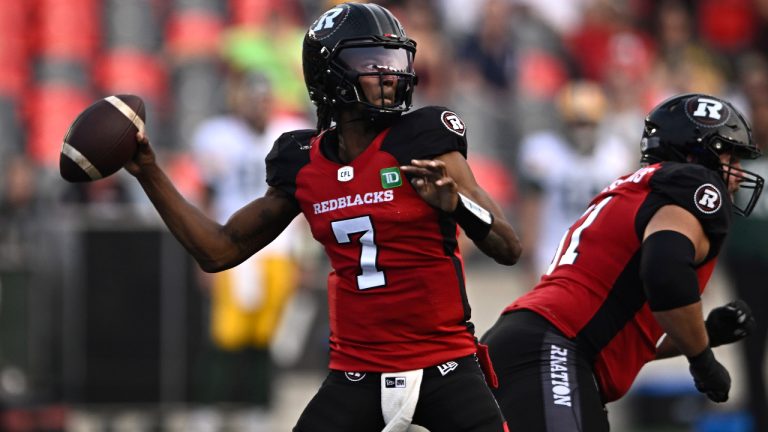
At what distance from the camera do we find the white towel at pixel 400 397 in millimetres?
3998

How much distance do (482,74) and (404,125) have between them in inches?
326

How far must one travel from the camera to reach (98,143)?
161 inches

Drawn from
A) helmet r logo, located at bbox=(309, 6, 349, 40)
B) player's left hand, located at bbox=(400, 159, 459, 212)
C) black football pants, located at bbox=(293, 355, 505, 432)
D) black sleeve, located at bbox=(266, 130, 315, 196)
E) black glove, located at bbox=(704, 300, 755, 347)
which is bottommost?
black football pants, located at bbox=(293, 355, 505, 432)

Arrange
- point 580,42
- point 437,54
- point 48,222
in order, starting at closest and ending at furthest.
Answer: point 48,222 < point 437,54 < point 580,42

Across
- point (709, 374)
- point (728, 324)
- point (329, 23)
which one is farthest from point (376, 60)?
point (728, 324)

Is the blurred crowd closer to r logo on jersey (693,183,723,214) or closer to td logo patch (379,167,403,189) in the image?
r logo on jersey (693,183,723,214)

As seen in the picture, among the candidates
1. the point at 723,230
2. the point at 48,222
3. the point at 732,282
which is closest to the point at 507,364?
the point at 723,230

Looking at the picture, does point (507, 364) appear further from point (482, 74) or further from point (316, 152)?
point (482, 74)

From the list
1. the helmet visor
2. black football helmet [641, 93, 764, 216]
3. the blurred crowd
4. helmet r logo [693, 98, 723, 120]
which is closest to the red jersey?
black football helmet [641, 93, 764, 216]

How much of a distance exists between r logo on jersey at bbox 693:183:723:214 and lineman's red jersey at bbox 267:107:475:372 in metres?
0.78

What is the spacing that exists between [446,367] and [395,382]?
6.5 inches

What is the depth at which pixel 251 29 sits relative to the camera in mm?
11859

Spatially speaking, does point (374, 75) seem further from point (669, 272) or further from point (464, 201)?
point (669, 272)

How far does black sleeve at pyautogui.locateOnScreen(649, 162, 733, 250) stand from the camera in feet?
13.9
